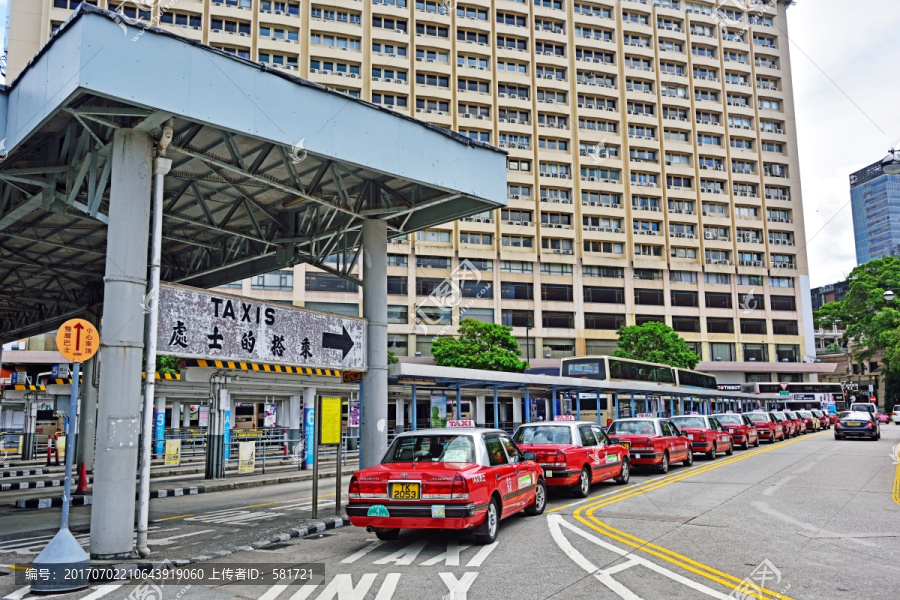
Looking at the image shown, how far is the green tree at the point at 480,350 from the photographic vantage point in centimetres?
5556

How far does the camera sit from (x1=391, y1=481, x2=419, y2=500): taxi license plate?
8750mm

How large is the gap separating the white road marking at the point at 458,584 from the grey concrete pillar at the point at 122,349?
4294 millimetres

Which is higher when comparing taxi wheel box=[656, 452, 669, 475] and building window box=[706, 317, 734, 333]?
building window box=[706, 317, 734, 333]

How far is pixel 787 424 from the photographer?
122ft

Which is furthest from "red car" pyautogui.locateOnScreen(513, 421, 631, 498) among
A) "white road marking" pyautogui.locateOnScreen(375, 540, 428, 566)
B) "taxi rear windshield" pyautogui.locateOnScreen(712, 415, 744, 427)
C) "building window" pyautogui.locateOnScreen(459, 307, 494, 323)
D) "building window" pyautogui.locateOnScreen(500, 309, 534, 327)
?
"building window" pyautogui.locateOnScreen(500, 309, 534, 327)

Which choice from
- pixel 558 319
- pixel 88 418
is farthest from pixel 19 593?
pixel 558 319

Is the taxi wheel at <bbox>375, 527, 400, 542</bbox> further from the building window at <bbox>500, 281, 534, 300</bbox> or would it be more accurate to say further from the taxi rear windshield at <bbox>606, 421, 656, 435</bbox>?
the building window at <bbox>500, 281, 534, 300</bbox>

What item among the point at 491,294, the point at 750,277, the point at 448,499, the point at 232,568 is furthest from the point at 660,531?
the point at 750,277

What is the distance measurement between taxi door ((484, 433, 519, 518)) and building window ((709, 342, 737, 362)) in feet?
242

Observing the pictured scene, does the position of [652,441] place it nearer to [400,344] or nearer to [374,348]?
[374,348]

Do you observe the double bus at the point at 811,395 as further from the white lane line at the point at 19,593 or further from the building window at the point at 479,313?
the white lane line at the point at 19,593

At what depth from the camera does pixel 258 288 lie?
60.7m

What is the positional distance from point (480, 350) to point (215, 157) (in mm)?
46836

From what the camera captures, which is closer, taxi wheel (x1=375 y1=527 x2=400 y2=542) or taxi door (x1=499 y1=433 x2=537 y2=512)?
taxi wheel (x1=375 y1=527 x2=400 y2=542)
